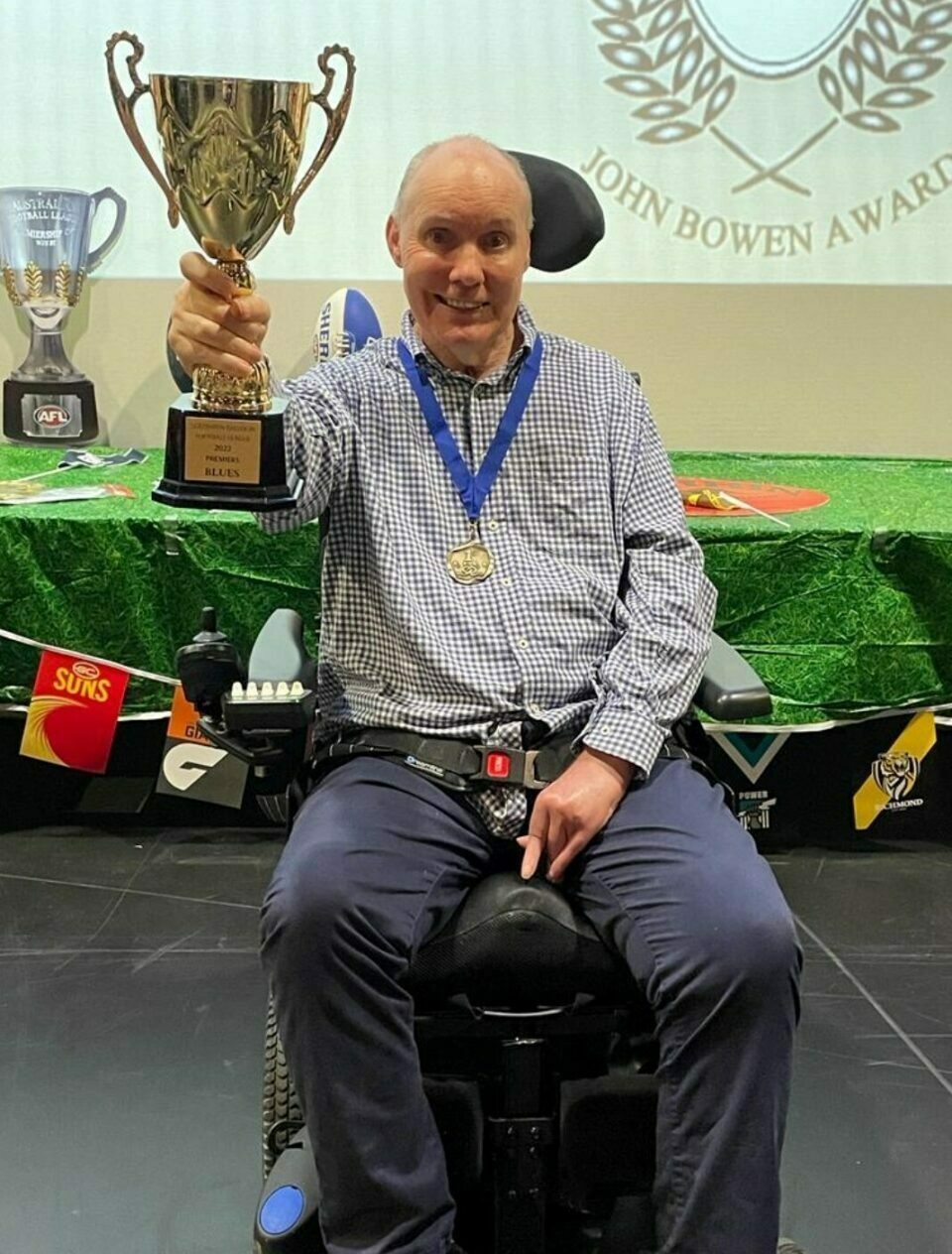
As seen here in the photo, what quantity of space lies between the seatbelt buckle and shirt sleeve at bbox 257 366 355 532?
372 mm

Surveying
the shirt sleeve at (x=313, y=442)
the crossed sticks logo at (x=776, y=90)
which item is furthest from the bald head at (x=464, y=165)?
the crossed sticks logo at (x=776, y=90)

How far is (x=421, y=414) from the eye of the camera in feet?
5.95

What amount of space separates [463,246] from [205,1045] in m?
1.25

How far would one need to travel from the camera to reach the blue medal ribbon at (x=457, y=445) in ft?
5.89

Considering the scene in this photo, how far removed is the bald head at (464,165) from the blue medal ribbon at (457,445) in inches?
7.8

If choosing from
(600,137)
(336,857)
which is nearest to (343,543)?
(336,857)

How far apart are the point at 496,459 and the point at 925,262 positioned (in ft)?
6.16

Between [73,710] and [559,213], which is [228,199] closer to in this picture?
[559,213]

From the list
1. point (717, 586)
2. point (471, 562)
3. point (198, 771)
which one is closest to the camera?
point (471, 562)

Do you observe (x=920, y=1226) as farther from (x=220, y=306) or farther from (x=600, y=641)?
(x=220, y=306)

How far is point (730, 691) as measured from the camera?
1.74 m

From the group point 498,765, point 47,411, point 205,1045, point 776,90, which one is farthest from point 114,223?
point 498,765

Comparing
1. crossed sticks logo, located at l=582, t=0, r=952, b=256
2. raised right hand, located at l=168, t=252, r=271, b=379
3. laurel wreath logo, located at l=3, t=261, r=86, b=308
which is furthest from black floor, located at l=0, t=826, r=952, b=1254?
crossed sticks logo, located at l=582, t=0, r=952, b=256

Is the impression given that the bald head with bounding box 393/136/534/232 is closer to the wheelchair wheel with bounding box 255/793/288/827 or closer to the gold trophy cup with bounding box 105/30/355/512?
the gold trophy cup with bounding box 105/30/355/512
